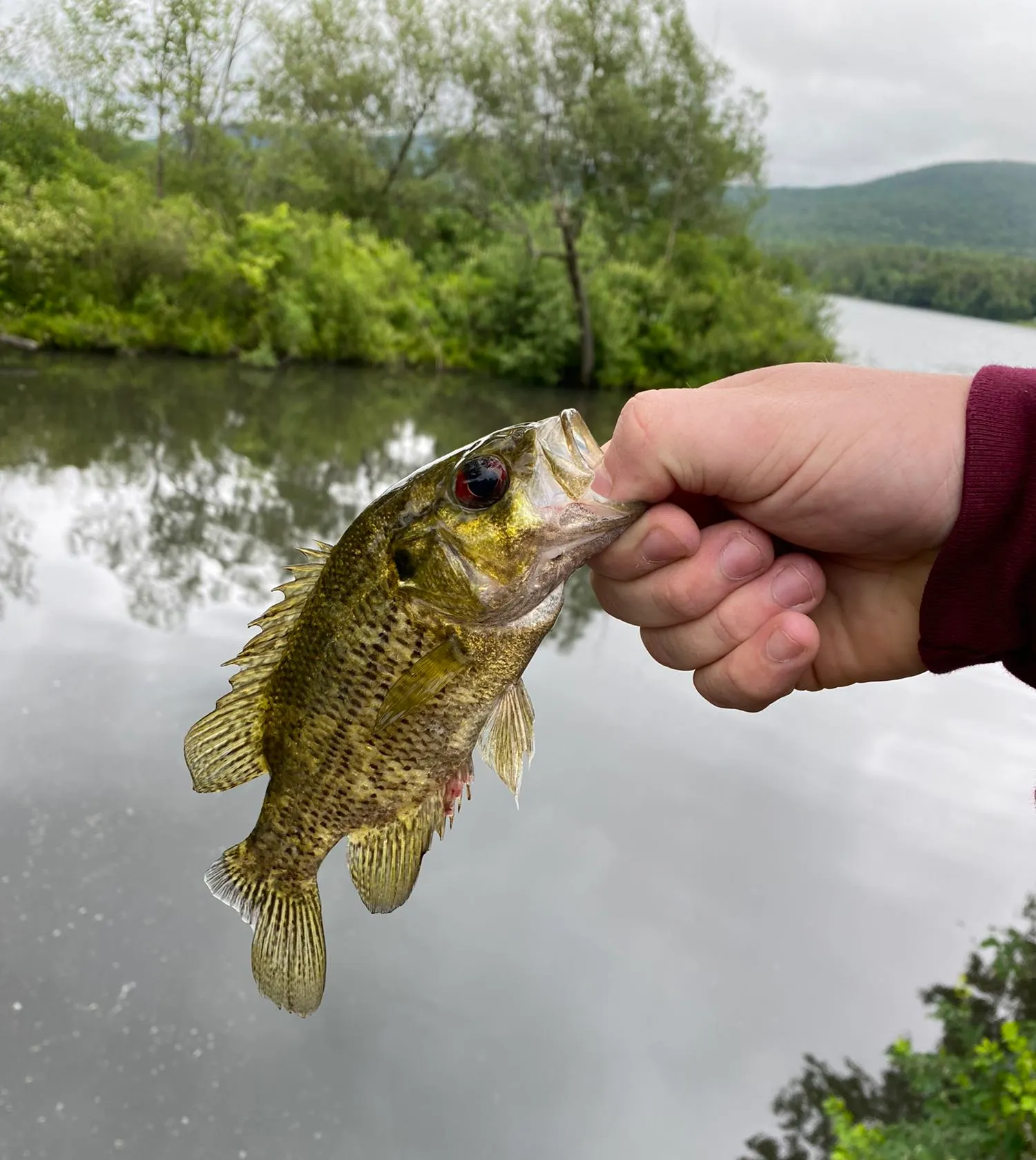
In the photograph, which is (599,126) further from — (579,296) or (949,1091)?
(949,1091)

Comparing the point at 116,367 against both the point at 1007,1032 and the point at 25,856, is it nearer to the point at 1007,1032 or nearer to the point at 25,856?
the point at 25,856

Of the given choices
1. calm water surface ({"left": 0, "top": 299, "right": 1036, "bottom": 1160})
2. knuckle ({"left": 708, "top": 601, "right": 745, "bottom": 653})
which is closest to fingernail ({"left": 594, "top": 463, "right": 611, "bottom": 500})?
knuckle ({"left": 708, "top": 601, "right": 745, "bottom": 653})

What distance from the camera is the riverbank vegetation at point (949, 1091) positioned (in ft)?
12.3

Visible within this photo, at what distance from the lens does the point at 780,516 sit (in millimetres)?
1949

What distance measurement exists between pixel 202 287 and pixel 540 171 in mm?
13852

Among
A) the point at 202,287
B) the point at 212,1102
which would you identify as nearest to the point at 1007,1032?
the point at 212,1102

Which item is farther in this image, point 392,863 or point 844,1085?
point 844,1085

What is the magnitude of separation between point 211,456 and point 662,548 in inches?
602

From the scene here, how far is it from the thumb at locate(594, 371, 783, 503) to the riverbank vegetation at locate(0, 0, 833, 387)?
22.7 m

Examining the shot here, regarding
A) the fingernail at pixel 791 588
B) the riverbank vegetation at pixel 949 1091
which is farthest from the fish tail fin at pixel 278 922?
the riverbank vegetation at pixel 949 1091

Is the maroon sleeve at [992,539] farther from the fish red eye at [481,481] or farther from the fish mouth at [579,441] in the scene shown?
the fish red eye at [481,481]

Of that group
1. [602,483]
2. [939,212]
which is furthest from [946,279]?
[602,483]

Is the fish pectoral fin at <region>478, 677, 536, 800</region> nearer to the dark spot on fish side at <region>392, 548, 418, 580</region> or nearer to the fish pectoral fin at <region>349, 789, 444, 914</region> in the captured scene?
the fish pectoral fin at <region>349, 789, 444, 914</region>

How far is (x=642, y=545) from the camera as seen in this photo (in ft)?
6.38
